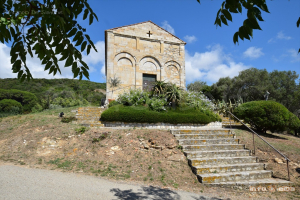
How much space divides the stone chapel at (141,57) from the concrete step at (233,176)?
33.0 ft

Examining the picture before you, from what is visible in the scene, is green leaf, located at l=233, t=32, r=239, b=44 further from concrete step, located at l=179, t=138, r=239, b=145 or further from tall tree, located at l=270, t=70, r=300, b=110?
tall tree, located at l=270, t=70, r=300, b=110

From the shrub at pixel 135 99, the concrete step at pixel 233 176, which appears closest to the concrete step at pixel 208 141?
the concrete step at pixel 233 176

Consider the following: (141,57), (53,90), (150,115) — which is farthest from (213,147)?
(53,90)

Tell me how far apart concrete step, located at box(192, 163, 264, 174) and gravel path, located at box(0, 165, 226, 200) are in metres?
1.04

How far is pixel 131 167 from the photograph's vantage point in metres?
5.93

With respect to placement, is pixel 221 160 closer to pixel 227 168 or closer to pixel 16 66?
pixel 227 168

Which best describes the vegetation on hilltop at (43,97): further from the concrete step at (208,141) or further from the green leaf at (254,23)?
the green leaf at (254,23)

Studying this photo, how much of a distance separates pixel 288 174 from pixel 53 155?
8.00 meters

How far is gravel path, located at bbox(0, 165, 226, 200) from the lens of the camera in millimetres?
4051

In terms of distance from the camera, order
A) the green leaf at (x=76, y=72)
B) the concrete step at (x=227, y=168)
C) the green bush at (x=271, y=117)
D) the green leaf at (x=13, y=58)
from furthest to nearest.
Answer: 1. the green bush at (x=271, y=117)
2. the concrete step at (x=227, y=168)
3. the green leaf at (x=76, y=72)
4. the green leaf at (x=13, y=58)

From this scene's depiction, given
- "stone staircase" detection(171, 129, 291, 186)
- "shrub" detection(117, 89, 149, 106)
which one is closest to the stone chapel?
"shrub" detection(117, 89, 149, 106)

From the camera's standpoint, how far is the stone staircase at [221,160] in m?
5.55

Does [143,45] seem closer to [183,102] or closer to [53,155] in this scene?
[183,102]

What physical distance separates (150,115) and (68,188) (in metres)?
5.59
